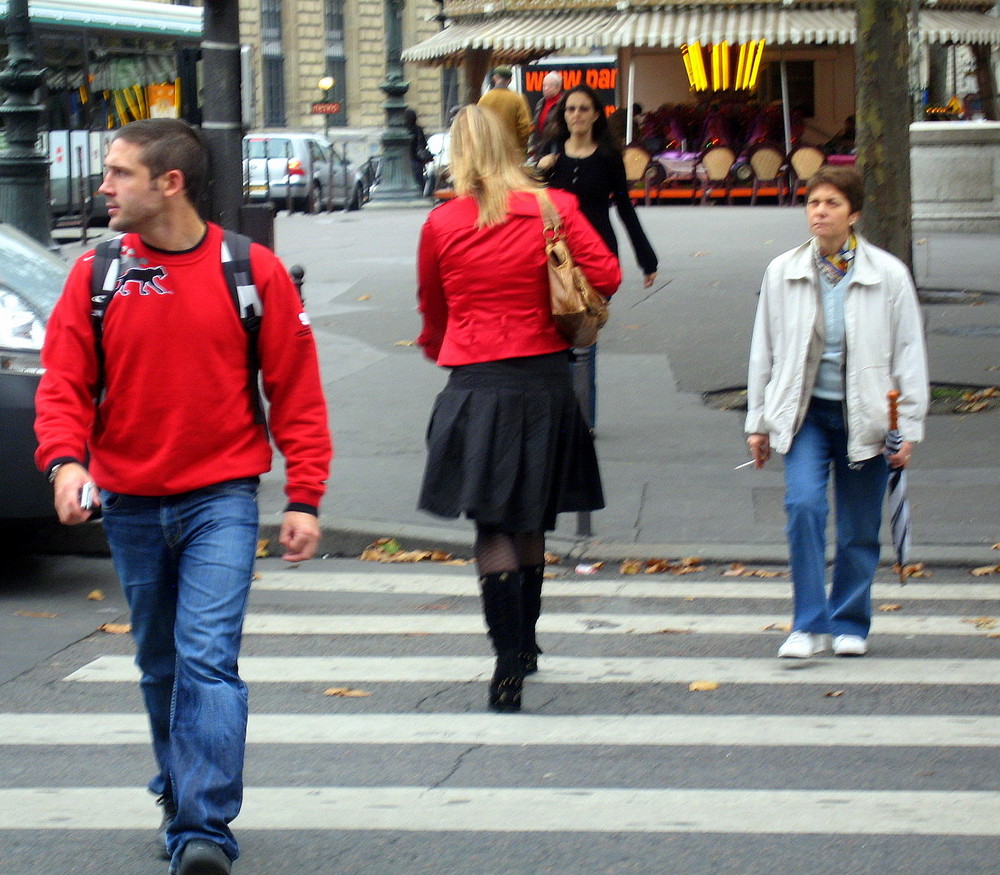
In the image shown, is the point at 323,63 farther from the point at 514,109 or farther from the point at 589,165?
the point at 589,165

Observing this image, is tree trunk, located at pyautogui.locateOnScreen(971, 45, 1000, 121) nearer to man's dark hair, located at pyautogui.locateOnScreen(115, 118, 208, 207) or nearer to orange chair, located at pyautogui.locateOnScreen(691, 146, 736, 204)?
orange chair, located at pyautogui.locateOnScreen(691, 146, 736, 204)

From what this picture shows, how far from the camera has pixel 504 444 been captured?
5191 mm

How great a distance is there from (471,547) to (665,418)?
2.90 m

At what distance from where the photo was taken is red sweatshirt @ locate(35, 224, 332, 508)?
3697 millimetres

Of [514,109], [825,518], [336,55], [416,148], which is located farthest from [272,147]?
[825,518]

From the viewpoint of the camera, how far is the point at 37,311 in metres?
7.16

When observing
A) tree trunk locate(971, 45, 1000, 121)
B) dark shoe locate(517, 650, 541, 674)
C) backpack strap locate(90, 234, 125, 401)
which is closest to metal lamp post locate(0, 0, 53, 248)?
dark shoe locate(517, 650, 541, 674)

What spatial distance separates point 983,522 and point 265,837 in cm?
482

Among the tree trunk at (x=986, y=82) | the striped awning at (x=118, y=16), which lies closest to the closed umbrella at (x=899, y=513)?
the striped awning at (x=118, y=16)

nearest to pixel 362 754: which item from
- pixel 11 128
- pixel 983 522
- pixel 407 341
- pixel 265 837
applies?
pixel 265 837

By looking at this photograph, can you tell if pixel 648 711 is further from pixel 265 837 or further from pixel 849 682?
pixel 265 837

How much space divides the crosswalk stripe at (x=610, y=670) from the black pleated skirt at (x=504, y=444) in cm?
78

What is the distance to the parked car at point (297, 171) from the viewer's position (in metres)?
32.8

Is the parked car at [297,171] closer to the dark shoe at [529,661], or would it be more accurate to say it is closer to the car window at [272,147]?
the car window at [272,147]
